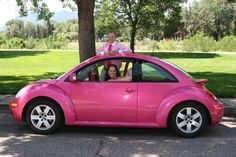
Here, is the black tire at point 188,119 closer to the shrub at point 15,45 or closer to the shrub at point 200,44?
the shrub at point 200,44

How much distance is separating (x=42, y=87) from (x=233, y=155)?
3.36 meters

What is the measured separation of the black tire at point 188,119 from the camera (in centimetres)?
711

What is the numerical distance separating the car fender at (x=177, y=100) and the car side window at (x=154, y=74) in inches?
11.1

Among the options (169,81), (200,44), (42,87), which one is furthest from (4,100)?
(200,44)

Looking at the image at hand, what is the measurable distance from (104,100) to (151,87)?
0.83m

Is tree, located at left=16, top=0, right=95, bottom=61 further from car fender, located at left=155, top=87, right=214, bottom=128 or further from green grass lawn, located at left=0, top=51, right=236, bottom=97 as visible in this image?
car fender, located at left=155, top=87, right=214, bottom=128

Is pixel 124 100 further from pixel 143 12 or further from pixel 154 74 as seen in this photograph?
pixel 143 12

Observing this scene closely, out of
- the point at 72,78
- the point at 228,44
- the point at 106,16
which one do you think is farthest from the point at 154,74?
the point at 228,44

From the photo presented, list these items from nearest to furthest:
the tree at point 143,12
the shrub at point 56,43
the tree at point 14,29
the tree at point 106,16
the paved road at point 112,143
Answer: the paved road at point 112,143 < the tree at point 143,12 < the tree at point 106,16 < the shrub at point 56,43 < the tree at point 14,29

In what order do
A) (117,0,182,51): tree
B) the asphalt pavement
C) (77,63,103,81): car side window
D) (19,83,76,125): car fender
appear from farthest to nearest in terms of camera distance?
1. (117,0,182,51): tree
2. the asphalt pavement
3. (77,63,103,81): car side window
4. (19,83,76,125): car fender

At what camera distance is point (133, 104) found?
7.14 meters

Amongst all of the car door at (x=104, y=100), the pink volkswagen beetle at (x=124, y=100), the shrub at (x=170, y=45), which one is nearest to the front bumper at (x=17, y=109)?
the pink volkswagen beetle at (x=124, y=100)

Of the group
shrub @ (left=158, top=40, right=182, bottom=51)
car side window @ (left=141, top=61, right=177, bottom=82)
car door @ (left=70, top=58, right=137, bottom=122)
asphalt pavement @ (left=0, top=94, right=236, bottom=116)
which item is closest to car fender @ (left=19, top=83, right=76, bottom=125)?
car door @ (left=70, top=58, right=137, bottom=122)

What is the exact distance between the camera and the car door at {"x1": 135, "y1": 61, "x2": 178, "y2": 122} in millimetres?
7137
